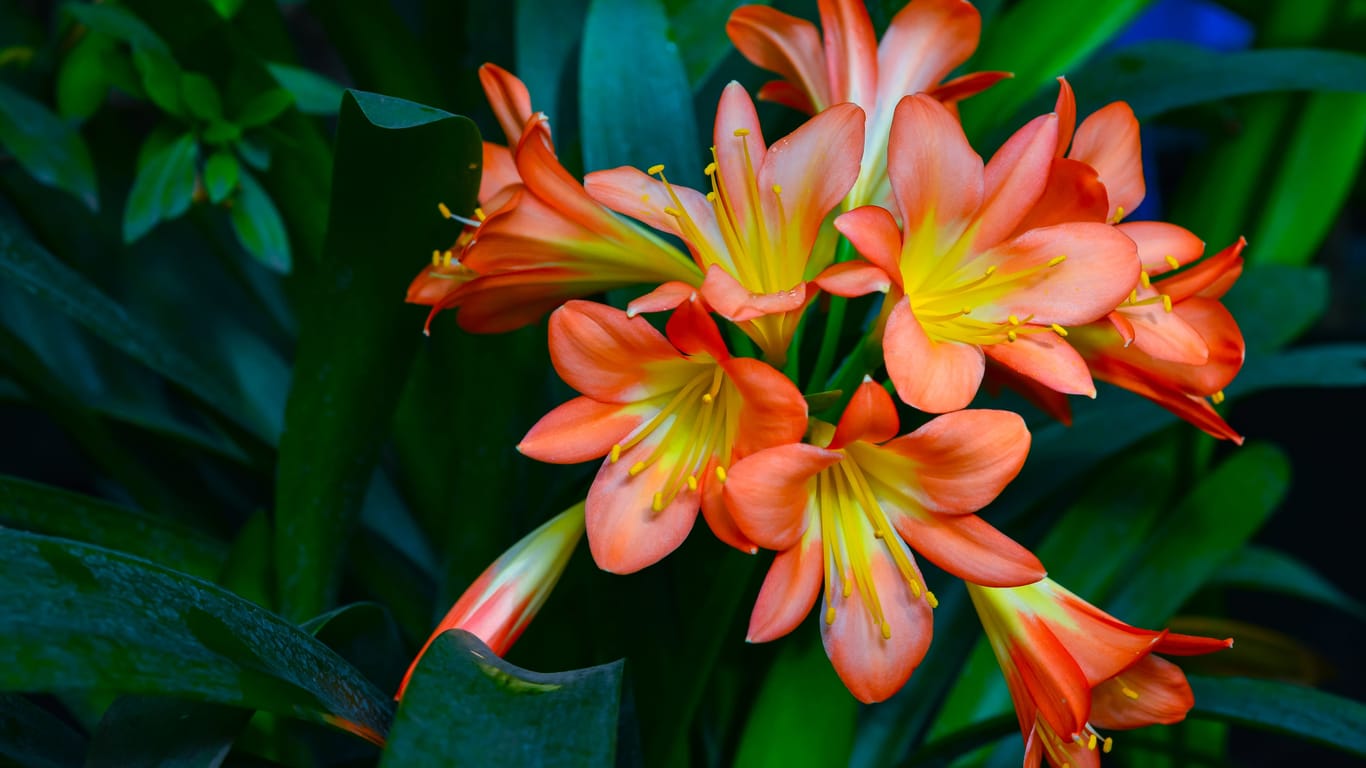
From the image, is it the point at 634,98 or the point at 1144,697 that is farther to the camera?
the point at 634,98

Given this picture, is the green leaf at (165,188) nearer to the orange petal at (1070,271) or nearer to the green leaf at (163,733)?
the green leaf at (163,733)

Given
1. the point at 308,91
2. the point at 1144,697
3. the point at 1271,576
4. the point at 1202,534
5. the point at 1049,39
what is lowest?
the point at 1271,576

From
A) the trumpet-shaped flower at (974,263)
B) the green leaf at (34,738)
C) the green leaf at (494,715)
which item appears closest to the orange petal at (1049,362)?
the trumpet-shaped flower at (974,263)

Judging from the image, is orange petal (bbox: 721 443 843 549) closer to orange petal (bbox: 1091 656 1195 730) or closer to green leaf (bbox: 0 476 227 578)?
orange petal (bbox: 1091 656 1195 730)

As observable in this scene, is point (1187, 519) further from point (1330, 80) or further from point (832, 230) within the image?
point (832, 230)

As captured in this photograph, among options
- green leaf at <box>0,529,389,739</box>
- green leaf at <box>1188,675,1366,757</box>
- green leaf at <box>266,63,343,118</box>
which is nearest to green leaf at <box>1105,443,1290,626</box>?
green leaf at <box>1188,675,1366,757</box>

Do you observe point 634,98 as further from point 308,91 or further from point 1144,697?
point 1144,697

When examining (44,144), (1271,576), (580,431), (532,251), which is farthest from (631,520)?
(1271,576)
